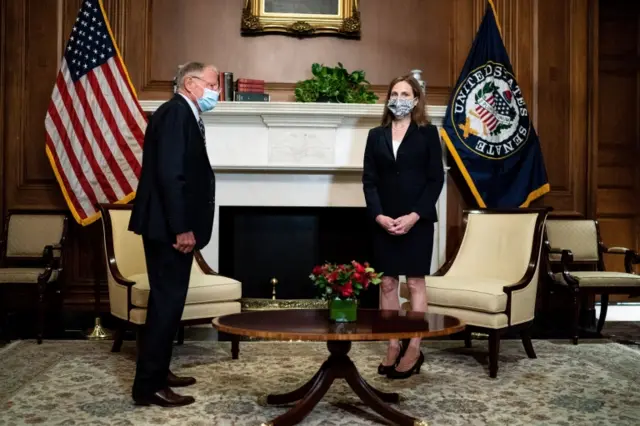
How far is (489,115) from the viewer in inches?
227

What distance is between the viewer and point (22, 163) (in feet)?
19.2

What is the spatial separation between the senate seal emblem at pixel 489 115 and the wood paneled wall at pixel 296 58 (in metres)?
0.33

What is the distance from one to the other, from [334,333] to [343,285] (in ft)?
1.06

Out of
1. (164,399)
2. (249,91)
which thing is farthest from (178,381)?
(249,91)

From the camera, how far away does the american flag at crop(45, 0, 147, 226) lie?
5527mm

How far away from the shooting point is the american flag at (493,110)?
5766 mm

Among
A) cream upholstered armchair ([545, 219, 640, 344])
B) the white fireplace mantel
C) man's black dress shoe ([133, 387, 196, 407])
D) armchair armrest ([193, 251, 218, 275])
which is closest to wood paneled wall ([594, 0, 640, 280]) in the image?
cream upholstered armchair ([545, 219, 640, 344])

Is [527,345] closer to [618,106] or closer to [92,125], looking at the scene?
[92,125]

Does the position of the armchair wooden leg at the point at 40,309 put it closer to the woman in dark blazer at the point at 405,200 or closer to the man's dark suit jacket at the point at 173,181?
the man's dark suit jacket at the point at 173,181

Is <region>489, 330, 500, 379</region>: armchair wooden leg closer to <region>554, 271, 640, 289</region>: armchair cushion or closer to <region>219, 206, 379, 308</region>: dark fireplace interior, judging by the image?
<region>554, 271, 640, 289</region>: armchair cushion

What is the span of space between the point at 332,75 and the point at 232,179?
119 cm

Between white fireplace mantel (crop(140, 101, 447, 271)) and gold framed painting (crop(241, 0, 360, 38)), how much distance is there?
0.75 meters

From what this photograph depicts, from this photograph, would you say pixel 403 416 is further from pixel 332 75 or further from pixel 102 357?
pixel 332 75

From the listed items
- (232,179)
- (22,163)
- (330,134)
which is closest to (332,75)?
(330,134)
